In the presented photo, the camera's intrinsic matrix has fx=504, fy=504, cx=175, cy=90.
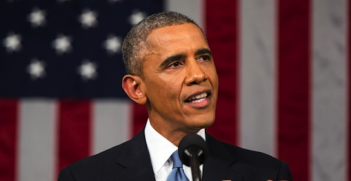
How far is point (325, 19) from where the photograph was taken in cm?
312

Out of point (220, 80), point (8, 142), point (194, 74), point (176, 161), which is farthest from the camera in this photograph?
point (220, 80)

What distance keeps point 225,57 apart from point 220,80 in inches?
5.6

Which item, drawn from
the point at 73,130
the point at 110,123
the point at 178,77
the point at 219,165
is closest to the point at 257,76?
the point at 110,123

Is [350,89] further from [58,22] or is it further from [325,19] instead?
[58,22]

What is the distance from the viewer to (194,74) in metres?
1.51

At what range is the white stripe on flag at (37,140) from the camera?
114 inches

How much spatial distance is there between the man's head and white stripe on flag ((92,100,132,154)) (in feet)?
4.28

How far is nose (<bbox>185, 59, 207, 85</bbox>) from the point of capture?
4.93 feet

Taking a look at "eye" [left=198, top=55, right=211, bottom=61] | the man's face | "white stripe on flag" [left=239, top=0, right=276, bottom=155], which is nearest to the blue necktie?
the man's face

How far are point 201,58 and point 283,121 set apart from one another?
5.30ft

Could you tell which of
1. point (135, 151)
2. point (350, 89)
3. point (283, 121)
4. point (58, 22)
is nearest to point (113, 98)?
point (58, 22)

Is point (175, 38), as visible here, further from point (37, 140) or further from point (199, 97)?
point (37, 140)

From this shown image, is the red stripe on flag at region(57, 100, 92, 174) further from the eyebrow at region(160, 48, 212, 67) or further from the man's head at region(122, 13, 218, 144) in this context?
the eyebrow at region(160, 48, 212, 67)

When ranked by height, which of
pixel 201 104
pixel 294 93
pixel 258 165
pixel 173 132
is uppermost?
pixel 201 104
